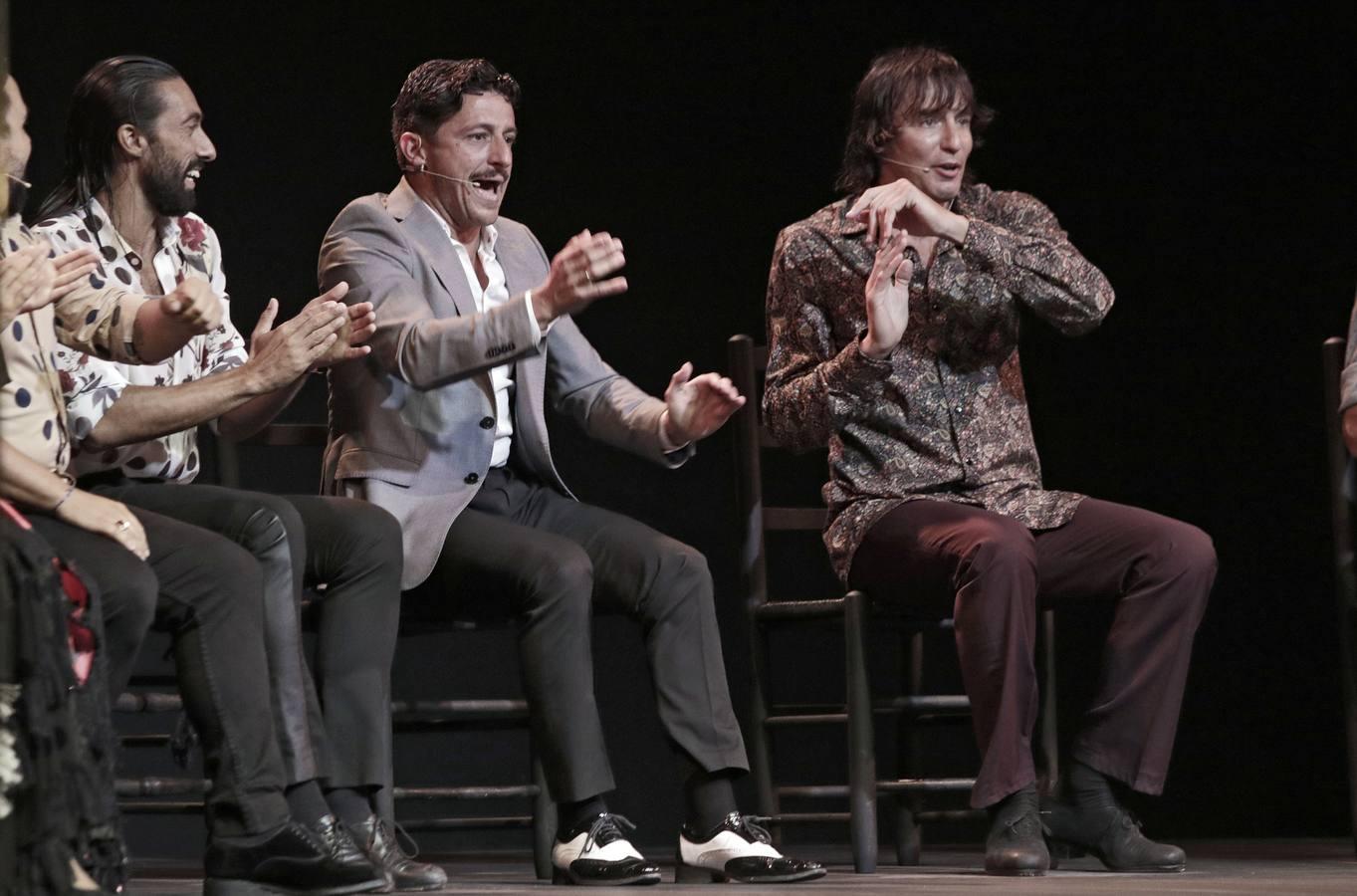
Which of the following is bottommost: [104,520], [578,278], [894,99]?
[104,520]

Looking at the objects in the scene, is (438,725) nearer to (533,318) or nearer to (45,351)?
(533,318)

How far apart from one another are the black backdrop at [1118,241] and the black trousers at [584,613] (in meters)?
1.51

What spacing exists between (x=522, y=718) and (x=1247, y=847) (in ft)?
5.31

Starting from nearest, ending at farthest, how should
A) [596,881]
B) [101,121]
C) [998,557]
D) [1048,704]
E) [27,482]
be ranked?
[27,482]
[596,881]
[101,121]
[998,557]
[1048,704]

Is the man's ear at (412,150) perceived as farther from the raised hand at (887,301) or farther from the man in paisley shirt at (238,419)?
the raised hand at (887,301)

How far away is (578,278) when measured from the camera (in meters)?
2.70

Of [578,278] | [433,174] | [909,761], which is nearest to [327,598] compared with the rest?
[578,278]

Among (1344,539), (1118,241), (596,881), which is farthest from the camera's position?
(1118,241)

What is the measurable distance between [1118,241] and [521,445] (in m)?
1.97

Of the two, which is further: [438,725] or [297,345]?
[438,725]

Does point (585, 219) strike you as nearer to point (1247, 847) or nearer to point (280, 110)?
point (280, 110)

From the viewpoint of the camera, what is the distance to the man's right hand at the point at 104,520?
7.21 ft

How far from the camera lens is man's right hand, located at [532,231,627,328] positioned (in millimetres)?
2674

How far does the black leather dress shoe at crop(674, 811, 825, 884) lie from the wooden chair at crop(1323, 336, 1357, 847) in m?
1.01
